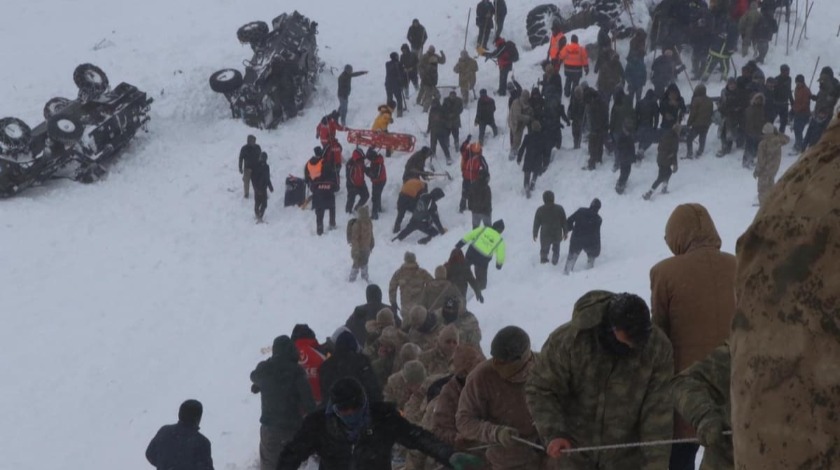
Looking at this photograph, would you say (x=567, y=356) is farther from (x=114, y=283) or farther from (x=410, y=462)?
(x=114, y=283)

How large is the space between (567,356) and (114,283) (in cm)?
1275

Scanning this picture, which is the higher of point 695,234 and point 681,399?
point 695,234

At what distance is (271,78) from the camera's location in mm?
20391

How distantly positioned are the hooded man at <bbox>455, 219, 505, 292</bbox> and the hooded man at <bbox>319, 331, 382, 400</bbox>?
6.20m

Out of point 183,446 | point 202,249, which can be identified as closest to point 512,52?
point 202,249

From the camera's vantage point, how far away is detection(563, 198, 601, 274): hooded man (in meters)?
14.2

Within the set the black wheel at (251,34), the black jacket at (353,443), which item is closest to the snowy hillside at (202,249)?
the black wheel at (251,34)

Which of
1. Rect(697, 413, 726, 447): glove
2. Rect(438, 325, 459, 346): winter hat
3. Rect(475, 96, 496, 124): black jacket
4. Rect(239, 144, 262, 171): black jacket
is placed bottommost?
Rect(438, 325, 459, 346): winter hat

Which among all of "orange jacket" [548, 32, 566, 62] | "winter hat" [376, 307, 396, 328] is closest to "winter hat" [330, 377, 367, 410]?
"winter hat" [376, 307, 396, 328]

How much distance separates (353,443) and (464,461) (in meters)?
0.61

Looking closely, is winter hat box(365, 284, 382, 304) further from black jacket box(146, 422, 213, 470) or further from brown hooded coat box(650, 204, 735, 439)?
brown hooded coat box(650, 204, 735, 439)

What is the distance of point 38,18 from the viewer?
27.6 m

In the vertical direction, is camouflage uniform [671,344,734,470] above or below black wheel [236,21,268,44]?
below

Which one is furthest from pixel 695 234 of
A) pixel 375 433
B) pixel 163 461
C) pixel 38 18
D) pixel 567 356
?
pixel 38 18
